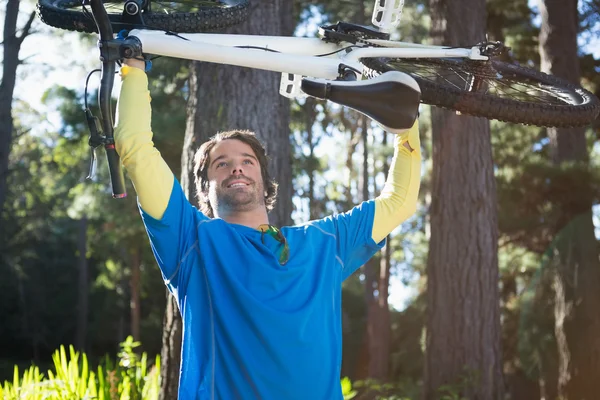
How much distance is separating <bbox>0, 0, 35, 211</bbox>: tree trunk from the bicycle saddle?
3.48 meters

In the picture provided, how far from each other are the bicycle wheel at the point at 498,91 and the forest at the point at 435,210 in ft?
4.17

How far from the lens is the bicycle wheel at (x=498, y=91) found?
285 centimetres

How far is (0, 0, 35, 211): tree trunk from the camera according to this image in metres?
5.16

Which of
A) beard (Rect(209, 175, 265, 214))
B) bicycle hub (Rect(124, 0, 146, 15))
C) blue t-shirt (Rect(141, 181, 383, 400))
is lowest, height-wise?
blue t-shirt (Rect(141, 181, 383, 400))

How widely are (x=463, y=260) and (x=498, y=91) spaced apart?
3.71 m

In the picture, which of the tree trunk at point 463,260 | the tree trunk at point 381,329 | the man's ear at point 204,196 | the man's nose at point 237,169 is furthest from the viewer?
the tree trunk at point 381,329

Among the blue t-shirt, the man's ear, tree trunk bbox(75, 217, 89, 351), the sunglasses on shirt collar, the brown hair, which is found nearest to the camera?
the blue t-shirt

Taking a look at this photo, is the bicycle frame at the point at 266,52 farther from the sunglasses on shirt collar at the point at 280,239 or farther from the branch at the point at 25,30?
the branch at the point at 25,30

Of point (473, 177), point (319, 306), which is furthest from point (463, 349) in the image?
point (319, 306)

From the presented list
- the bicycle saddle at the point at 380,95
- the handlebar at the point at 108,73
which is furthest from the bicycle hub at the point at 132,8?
the bicycle saddle at the point at 380,95

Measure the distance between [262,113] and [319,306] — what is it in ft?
6.90

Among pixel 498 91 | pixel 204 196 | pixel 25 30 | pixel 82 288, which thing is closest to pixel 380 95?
pixel 204 196

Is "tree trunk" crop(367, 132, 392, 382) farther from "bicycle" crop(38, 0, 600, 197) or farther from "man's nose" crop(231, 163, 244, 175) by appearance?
"man's nose" crop(231, 163, 244, 175)

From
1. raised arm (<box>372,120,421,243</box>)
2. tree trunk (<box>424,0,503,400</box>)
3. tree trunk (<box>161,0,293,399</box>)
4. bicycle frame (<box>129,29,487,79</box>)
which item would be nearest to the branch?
tree trunk (<box>161,0,293,399</box>)
